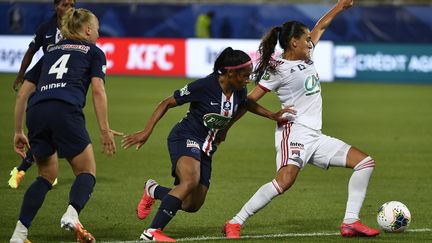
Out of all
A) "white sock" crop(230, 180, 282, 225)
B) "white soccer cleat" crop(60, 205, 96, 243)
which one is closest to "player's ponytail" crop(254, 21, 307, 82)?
"white sock" crop(230, 180, 282, 225)

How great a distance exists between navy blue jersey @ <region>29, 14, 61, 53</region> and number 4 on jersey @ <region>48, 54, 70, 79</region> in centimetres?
345

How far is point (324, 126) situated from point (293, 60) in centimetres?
1005

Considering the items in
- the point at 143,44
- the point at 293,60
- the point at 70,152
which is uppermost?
the point at 293,60

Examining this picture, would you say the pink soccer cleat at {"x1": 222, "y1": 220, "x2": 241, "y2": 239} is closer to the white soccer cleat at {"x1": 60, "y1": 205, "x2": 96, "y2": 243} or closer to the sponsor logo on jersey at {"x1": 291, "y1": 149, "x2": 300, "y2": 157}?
the sponsor logo on jersey at {"x1": 291, "y1": 149, "x2": 300, "y2": 157}

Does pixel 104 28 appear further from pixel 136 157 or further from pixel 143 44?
pixel 136 157

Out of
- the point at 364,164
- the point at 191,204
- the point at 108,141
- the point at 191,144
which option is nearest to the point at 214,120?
the point at 191,144

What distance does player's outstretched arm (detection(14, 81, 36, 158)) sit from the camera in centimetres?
873

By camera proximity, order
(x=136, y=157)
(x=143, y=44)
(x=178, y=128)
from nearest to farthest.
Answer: (x=178, y=128), (x=136, y=157), (x=143, y=44)

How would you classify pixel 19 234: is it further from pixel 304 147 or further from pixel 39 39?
pixel 39 39

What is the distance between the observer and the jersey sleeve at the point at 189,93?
345 inches

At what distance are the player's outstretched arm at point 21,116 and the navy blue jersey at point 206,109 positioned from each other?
1350mm

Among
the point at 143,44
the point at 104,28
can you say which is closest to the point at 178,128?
the point at 143,44

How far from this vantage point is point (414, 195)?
11844 millimetres

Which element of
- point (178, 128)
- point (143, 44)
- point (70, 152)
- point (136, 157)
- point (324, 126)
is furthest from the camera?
point (143, 44)
